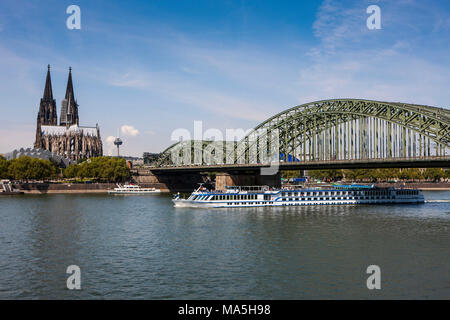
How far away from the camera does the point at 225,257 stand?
3075 centimetres

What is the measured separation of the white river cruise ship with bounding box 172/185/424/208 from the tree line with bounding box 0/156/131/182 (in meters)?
63.2

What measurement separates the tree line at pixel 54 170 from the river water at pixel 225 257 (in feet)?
237

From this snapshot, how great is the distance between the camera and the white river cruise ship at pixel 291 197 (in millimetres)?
67562

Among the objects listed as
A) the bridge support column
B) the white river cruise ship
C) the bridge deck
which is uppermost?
the bridge deck

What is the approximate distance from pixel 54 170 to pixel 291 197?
85.9 metres

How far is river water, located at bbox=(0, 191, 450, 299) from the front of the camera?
23.3 m

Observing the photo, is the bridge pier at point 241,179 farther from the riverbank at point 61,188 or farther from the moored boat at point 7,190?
the moored boat at point 7,190

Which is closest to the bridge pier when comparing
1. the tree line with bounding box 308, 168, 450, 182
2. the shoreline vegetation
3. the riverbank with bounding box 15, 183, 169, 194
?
the riverbank with bounding box 15, 183, 169, 194

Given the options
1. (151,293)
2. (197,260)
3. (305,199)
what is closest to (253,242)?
(197,260)

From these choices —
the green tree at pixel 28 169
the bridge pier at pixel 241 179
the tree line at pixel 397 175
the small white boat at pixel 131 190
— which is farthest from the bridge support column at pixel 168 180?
the tree line at pixel 397 175

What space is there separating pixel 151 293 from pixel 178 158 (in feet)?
424

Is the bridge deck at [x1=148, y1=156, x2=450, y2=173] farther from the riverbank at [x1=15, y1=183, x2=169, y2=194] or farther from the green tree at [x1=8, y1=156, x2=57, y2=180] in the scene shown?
the green tree at [x1=8, y1=156, x2=57, y2=180]

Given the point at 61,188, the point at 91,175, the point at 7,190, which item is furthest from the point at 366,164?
the point at 91,175
